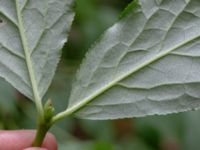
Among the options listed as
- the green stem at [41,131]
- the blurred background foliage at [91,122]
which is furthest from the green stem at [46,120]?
the blurred background foliage at [91,122]

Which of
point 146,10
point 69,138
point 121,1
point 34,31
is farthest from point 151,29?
point 121,1

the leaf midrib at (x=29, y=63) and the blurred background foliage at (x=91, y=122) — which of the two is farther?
the blurred background foliage at (x=91, y=122)

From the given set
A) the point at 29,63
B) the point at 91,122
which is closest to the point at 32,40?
the point at 29,63

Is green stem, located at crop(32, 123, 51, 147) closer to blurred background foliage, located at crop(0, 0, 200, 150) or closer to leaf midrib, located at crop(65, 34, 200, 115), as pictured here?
leaf midrib, located at crop(65, 34, 200, 115)

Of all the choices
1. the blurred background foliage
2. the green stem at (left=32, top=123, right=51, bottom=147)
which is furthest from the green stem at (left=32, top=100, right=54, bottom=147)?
the blurred background foliage

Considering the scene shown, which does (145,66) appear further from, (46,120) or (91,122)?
(91,122)

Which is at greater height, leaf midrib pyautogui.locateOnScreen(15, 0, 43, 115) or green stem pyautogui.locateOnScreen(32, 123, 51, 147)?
leaf midrib pyautogui.locateOnScreen(15, 0, 43, 115)

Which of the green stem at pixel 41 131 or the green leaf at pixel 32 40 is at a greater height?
the green leaf at pixel 32 40

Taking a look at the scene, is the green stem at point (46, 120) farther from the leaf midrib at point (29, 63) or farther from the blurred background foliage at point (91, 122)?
the blurred background foliage at point (91, 122)
